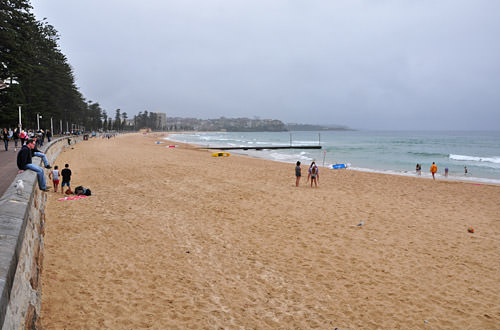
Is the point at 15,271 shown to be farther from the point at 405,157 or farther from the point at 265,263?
the point at 405,157

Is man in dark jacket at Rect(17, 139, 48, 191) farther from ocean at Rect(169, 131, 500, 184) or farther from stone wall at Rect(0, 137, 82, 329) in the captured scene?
ocean at Rect(169, 131, 500, 184)

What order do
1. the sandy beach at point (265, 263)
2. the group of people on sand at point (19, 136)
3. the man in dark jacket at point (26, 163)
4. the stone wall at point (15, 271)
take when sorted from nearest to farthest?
the stone wall at point (15, 271), the sandy beach at point (265, 263), the man in dark jacket at point (26, 163), the group of people on sand at point (19, 136)

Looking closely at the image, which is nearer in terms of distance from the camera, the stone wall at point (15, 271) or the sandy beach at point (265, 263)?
the stone wall at point (15, 271)

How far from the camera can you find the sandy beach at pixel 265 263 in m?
4.61

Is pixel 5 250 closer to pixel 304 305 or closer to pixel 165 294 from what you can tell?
pixel 165 294

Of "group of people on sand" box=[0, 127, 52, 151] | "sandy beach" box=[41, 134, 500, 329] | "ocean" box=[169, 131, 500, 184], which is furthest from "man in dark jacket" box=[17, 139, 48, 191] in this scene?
"ocean" box=[169, 131, 500, 184]

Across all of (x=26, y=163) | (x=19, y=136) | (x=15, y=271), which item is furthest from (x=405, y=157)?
(x=15, y=271)

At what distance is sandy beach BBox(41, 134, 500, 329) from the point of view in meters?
4.61

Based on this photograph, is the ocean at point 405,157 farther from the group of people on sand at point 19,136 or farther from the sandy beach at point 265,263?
the group of people on sand at point 19,136

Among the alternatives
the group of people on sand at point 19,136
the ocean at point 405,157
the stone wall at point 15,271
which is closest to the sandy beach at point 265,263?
the stone wall at point 15,271

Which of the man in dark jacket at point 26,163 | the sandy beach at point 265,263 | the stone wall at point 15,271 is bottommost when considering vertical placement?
the sandy beach at point 265,263

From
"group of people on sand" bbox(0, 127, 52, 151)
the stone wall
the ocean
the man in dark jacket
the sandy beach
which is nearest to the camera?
the stone wall

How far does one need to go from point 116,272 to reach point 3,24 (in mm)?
23268

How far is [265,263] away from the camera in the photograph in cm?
637
